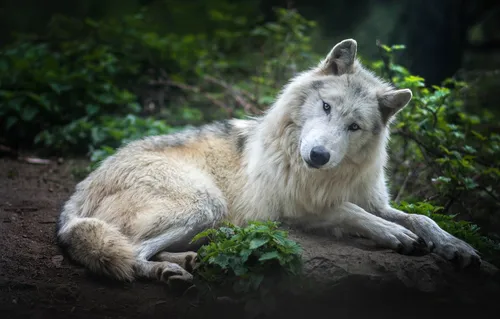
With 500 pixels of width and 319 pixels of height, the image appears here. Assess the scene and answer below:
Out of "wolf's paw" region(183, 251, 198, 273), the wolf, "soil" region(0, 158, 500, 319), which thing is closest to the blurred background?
Answer: the wolf

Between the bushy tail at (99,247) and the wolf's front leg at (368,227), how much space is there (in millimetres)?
1490

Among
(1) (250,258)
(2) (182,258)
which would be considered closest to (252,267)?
(1) (250,258)

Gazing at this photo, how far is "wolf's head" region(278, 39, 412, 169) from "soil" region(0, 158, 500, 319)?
1.05m

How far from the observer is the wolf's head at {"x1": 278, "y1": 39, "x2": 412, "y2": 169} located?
13.8 ft

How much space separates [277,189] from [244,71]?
5.10m

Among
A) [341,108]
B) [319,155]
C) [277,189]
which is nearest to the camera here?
[319,155]

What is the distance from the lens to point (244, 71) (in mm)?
9523

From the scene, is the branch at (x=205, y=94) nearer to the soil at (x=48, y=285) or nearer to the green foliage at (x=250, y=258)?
the soil at (x=48, y=285)

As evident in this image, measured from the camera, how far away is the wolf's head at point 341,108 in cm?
422

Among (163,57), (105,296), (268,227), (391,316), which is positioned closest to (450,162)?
(268,227)

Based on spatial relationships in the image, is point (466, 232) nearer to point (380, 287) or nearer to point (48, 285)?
point (380, 287)

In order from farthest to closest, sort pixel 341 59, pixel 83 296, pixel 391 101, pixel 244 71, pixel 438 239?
pixel 244 71 < pixel 341 59 < pixel 391 101 < pixel 438 239 < pixel 83 296

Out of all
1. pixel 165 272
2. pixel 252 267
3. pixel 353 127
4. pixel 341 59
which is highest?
pixel 341 59

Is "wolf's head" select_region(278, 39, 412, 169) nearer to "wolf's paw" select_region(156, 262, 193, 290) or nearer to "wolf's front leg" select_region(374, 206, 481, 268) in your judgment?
"wolf's front leg" select_region(374, 206, 481, 268)
